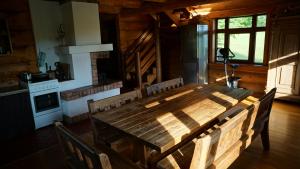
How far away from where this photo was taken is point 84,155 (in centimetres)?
129

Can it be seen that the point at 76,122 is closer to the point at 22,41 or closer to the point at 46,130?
the point at 46,130

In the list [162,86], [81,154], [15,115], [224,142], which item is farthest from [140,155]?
[15,115]

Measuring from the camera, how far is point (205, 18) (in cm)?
543

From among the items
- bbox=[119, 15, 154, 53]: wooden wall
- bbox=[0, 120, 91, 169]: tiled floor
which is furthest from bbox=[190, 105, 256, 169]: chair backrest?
bbox=[119, 15, 154, 53]: wooden wall

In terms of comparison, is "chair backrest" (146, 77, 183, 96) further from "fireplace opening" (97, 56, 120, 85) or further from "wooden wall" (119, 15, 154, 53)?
"fireplace opening" (97, 56, 120, 85)

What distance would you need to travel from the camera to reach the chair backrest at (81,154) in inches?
43.1

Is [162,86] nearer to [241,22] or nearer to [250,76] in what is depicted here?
[250,76]

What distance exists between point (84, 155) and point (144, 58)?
513cm

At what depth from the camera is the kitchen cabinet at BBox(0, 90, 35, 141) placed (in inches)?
123

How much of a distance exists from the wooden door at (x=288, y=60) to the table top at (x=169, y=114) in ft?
6.98

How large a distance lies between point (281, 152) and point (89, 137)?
2.60 metres

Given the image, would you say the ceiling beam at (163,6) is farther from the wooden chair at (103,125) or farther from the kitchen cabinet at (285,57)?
the wooden chair at (103,125)

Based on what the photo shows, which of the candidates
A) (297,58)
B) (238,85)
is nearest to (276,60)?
(297,58)

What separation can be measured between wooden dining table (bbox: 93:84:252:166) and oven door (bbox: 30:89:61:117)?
1.95 meters
